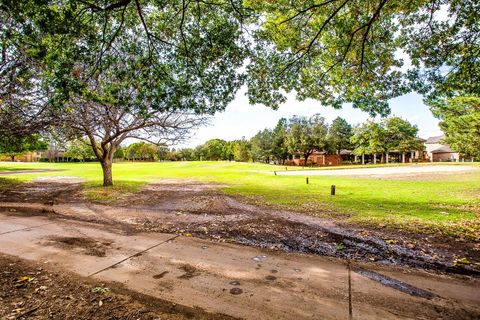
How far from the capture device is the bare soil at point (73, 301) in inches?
121

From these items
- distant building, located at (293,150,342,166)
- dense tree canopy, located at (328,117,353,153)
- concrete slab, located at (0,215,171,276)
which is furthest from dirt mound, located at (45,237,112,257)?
dense tree canopy, located at (328,117,353,153)

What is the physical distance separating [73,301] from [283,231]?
5158mm

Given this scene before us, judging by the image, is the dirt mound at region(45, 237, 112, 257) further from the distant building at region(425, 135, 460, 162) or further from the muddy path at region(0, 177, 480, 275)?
the distant building at region(425, 135, 460, 162)

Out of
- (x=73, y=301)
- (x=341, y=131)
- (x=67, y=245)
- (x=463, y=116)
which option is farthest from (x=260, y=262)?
(x=341, y=131)

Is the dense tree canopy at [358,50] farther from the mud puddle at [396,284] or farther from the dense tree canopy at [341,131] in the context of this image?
the dense tree canopy at [341,131]

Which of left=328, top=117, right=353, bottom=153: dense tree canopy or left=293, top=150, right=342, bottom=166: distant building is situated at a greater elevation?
left=328, top=117, right=353, bottom=153: dense tree canopy

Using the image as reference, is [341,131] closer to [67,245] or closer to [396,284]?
[396,284]

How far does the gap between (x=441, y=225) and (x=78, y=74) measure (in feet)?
43.1

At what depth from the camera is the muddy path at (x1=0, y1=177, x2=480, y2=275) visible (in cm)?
549

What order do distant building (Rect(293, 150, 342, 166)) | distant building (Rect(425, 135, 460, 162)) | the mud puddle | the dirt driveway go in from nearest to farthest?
the dirt driveway → the mud puddle → distant building (Rect(293, 150, 342, 166)) → distant building (Rect(425, 135, 460, 162))

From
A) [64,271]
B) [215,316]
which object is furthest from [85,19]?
[215,316]

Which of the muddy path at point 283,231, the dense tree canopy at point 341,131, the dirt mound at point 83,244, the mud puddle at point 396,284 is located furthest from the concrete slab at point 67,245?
the dense tree canopy at point 341,131

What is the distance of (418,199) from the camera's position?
12.8 metres

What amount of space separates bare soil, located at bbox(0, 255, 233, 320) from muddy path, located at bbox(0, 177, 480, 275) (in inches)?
112
